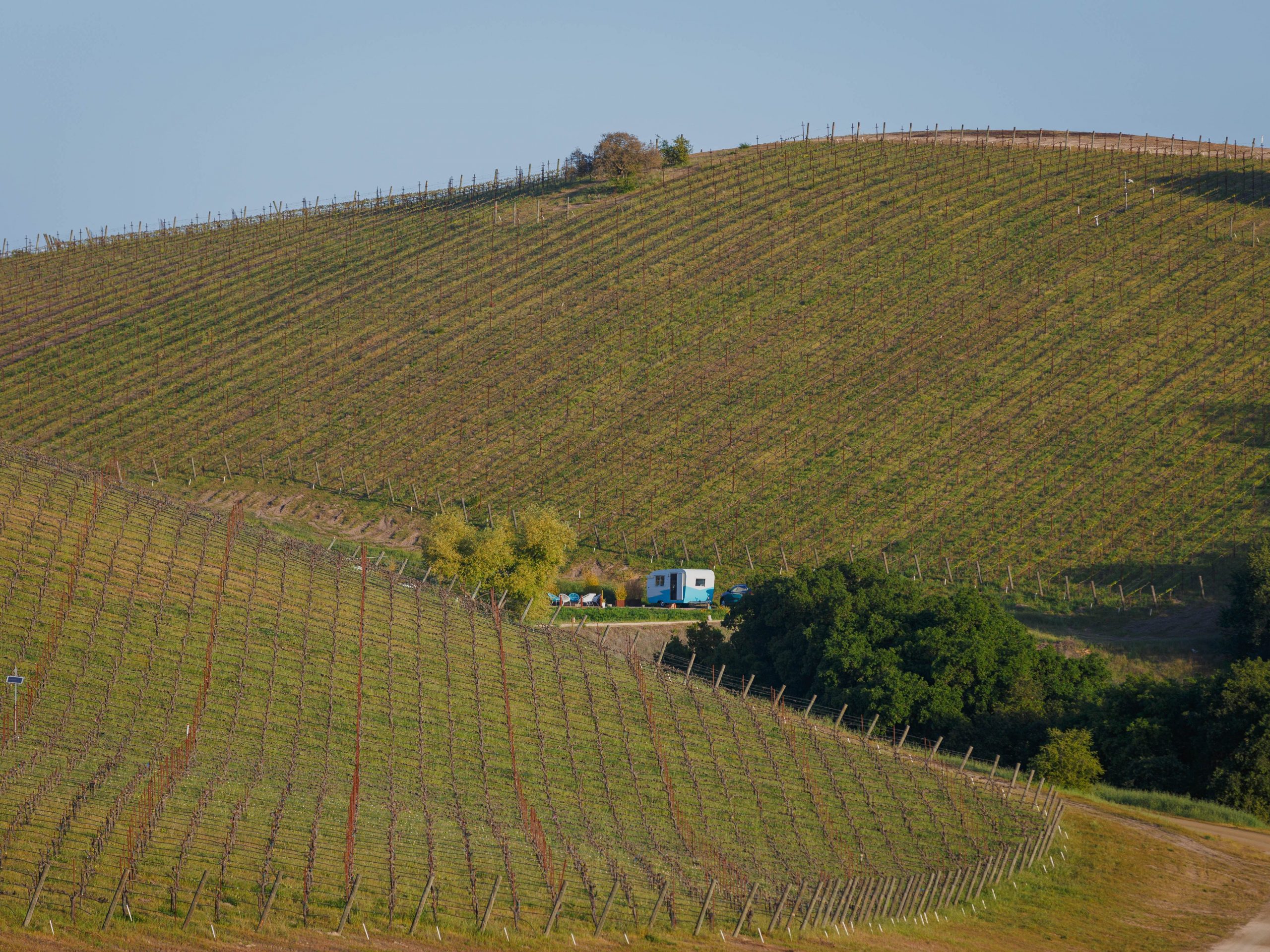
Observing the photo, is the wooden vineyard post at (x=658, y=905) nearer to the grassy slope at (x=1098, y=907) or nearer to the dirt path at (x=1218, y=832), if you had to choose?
the grassy slope at (x=1098, y=907)

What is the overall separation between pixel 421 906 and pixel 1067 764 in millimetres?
24925

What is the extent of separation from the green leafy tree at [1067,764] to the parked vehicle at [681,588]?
2132 cm

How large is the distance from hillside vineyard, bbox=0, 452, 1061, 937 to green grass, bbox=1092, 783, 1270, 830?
3264 millimetres

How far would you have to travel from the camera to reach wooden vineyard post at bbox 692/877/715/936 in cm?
2434

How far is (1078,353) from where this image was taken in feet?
259

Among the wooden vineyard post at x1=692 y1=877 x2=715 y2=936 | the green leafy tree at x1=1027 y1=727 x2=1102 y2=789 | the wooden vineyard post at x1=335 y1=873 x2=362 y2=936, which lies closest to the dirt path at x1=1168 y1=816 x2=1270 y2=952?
the green leafy tree at x1=1027 y1=727 x2=1102 y2=789

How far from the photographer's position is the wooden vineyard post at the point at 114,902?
19.4 m

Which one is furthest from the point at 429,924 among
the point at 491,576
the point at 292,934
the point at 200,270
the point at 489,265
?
the point at 200,270

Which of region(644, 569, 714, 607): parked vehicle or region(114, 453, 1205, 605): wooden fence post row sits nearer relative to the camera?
region(644, 569, 714, 607): parked vehicle

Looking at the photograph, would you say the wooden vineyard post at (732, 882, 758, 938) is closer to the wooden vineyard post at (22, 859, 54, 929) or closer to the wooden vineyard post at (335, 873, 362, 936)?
the wooden vineyard post at (335, 873, 362, 936)

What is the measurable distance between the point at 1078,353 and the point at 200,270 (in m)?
60.8

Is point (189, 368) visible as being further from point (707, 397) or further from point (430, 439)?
point (707, 397)

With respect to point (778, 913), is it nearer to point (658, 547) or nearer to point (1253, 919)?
point (1253, 919)

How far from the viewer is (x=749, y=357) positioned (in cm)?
8112
